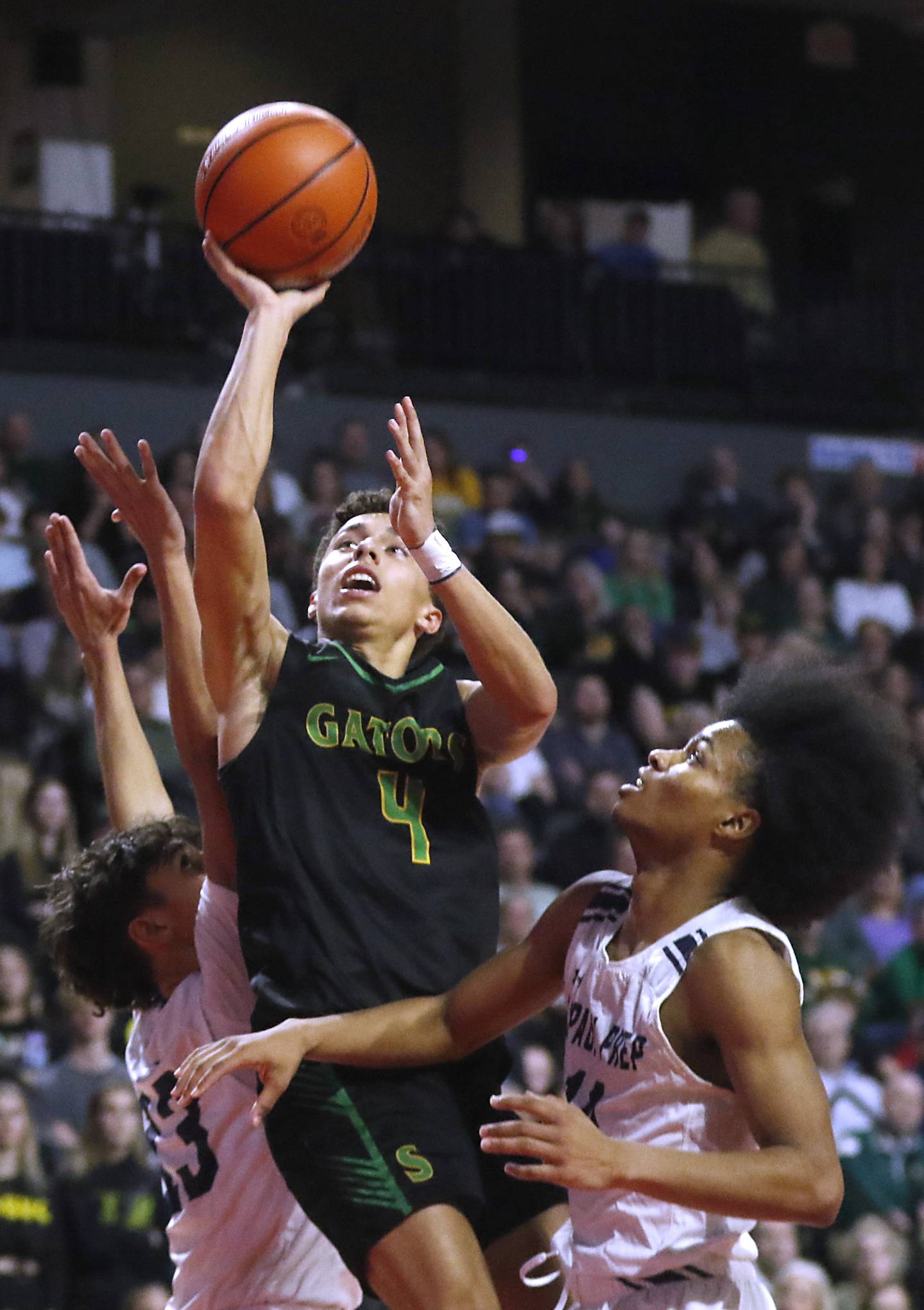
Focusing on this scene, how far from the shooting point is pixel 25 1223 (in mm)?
6133

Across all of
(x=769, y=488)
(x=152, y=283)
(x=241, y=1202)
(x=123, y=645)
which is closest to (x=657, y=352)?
(x=769, y=488)

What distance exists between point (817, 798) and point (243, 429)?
43.6 inches

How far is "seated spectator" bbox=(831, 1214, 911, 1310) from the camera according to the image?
23.5 feet

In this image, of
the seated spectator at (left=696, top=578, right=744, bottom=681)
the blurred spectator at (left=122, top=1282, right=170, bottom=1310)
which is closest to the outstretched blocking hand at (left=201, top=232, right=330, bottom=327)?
the blurred spectator at (left=122, top=1282, right=170, bottom=1310)

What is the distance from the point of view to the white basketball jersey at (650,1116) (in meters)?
2.95

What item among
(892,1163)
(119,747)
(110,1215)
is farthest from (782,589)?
(119,747)

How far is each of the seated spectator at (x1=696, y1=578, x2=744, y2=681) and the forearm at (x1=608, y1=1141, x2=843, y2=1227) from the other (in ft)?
25.1

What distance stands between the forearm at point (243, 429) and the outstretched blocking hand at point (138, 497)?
0.39m

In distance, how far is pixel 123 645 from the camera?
8.53 meters

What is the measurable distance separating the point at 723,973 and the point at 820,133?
1444 cm

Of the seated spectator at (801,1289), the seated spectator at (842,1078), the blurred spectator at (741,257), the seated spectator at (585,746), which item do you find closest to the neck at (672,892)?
the seated spectator at (801,1289)

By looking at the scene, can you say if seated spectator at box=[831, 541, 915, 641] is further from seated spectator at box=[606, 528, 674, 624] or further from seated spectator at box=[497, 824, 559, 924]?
seated spectator at box=[497, 824, 559, 924]

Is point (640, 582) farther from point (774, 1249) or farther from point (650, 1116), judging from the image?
point (650, 1116)

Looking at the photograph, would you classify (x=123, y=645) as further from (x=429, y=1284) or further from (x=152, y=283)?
(x=429, y=1284)
